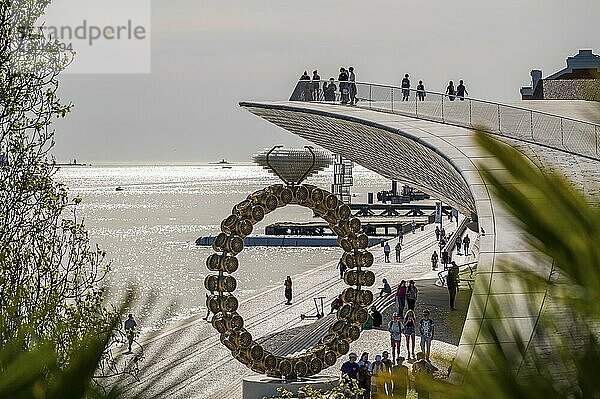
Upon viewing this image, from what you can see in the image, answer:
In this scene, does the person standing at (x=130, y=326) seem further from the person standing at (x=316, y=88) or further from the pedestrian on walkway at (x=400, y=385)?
the person standing at (x=316, y=88)

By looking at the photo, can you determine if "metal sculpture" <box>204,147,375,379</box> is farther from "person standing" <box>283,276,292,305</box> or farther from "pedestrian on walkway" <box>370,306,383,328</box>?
"person standing" <box>283,276,292,305</box>

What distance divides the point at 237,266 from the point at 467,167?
13.8ft

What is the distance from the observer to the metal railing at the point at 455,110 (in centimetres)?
1970

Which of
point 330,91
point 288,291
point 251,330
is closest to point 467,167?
point 330,91

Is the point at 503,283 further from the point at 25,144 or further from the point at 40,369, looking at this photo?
the point at 25,144

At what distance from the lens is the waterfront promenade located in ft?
6.29

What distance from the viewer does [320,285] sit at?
45.9m

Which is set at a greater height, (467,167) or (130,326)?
(467,167)

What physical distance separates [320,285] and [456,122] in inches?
912

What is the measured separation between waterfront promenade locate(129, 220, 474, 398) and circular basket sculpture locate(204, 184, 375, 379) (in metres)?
0.70

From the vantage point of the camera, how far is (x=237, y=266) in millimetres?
18188

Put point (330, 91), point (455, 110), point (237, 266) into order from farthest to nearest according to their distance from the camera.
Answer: point (330, 91), point (455, 110), point (237, 266)

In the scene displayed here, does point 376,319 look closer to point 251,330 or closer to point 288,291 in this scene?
point 251,330

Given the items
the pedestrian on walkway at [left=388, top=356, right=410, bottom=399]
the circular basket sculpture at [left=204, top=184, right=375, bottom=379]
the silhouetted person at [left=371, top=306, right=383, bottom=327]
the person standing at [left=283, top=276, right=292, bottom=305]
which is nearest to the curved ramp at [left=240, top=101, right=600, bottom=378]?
the pedestrian on walkway at [left=388, top=356, right=410, bottom=399]
